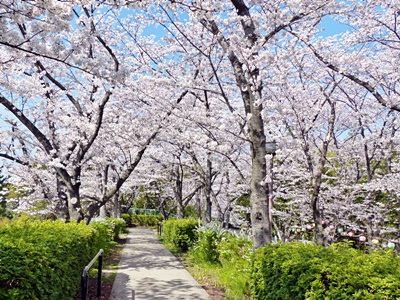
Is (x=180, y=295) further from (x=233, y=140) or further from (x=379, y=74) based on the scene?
(x=379, y=74)

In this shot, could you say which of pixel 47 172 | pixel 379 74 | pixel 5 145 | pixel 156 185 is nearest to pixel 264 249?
pixel 379 74

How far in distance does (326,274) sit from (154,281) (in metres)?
5.72

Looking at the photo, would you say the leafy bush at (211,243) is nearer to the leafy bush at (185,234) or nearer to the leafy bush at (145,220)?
the leafy bush at (185,234)

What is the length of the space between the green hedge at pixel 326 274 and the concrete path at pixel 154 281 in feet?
9.04

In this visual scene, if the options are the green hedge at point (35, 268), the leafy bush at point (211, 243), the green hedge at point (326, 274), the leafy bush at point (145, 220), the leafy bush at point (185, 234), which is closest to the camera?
the green hedge at point (35, 268)

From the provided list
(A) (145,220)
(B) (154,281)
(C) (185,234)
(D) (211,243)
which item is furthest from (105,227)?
(A) (145,220)

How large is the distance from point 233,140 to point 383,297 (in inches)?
362

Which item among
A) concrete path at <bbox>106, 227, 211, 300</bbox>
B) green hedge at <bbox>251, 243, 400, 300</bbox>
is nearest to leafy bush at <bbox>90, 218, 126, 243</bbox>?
concrete path at <bbox>106, 227, 211, 300</bbox>

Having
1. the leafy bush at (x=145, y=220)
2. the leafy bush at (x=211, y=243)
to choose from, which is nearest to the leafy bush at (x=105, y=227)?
the leafy bush at (x=211, y=243)

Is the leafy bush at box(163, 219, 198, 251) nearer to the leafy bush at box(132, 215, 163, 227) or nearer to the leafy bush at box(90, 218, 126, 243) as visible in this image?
the leafy bush at box(90, 218, 126, 243)

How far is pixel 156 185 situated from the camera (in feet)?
98.1

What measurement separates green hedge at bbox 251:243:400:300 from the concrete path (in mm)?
2757

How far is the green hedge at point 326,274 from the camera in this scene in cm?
292

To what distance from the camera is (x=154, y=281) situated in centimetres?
839
